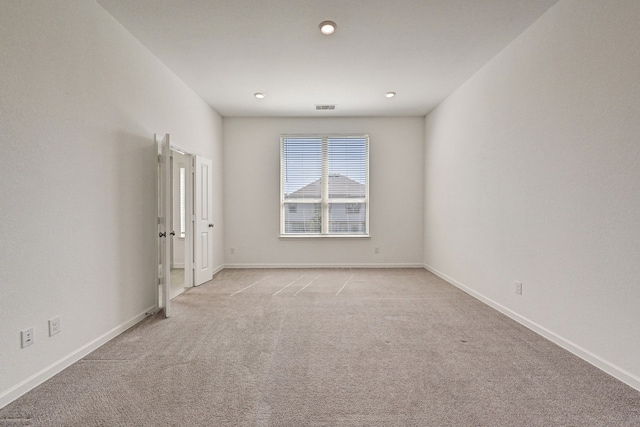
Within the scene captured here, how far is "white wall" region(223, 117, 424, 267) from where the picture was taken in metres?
5.68

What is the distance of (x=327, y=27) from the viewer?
2.80 metres

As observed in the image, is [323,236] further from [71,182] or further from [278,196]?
[71,182]

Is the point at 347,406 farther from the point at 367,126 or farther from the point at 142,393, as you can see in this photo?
the point at 367,126

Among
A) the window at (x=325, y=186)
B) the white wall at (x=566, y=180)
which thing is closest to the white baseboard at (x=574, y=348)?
the white wall at (x=566, y=180)

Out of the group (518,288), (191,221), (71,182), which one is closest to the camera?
(71,182)

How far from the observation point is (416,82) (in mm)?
4102

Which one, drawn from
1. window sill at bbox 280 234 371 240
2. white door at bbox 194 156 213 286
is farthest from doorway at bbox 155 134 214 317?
window sill at bbox 280 234 371 240

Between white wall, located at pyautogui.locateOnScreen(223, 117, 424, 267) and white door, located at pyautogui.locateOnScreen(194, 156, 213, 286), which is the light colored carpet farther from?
white wall, located at pyautogui.locateOnScreen(223, 117, 424, 267)

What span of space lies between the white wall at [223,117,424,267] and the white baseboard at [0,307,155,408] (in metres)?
2.94

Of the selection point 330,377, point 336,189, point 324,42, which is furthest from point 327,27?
point 336,189

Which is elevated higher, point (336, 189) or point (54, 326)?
point (336, 189)

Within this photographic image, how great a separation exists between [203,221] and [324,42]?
3037mm


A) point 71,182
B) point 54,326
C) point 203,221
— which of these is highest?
point 71,182

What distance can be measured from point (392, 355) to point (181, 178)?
5294mm
